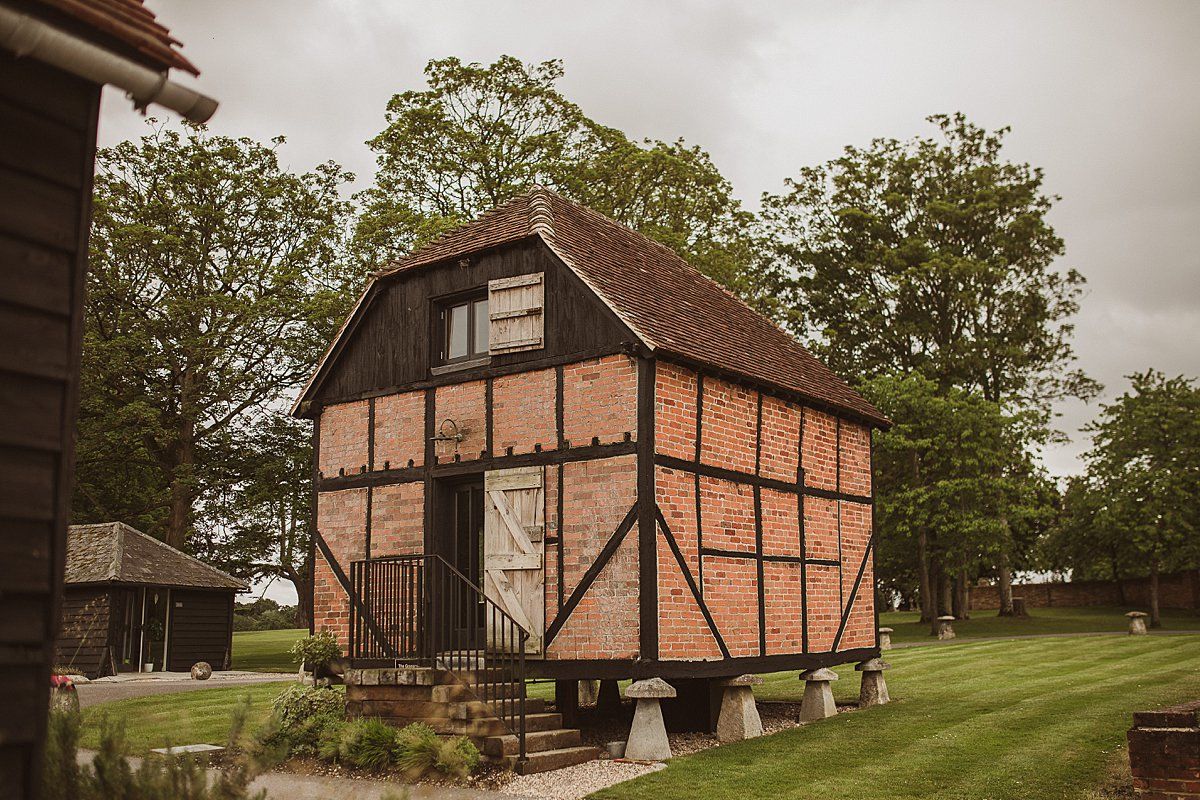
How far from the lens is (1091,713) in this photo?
13227 mm

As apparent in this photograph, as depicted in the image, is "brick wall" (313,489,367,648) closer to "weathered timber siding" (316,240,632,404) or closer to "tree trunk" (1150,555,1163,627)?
"weathered timber siding" (316,240,632,404)

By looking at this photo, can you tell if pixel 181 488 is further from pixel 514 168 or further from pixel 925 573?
pixel 925 573

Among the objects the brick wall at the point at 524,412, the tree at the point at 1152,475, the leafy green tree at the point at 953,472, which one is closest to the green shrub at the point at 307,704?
the brick wall at the point at 524,412

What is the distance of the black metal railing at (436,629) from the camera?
11.8m

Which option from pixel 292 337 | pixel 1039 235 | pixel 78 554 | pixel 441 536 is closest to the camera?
pixel 441 536

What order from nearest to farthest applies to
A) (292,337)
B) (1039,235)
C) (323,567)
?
1. (323,567)
2. (292,337)
3. (1039,235)

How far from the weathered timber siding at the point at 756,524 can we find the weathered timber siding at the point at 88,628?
1906 cm

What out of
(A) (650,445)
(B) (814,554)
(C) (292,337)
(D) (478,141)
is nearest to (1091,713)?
(B) (814,554)

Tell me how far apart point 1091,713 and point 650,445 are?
6.69m

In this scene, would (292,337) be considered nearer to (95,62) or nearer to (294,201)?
(294,201)

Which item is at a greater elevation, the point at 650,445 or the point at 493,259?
the point at 493,259

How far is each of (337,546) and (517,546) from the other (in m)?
3.34

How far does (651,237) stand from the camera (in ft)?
87.7

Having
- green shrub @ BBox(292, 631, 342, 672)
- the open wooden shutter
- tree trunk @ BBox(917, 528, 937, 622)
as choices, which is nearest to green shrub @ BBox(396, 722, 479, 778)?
green shrub @ BBox(292, 631, 342, 672)
